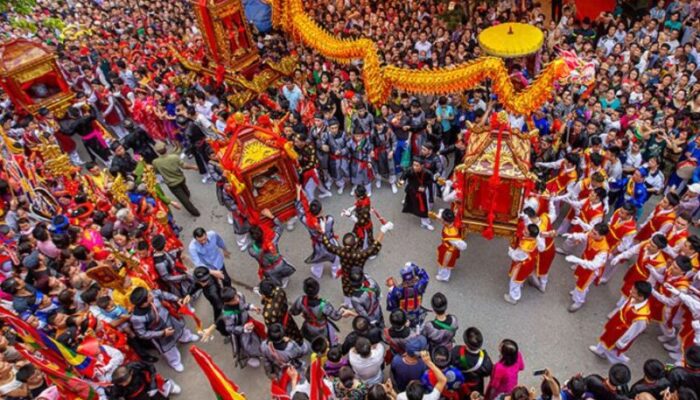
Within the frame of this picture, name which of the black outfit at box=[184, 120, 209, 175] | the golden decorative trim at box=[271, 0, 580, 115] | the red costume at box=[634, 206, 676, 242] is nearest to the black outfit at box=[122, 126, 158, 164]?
the black outfit at box=[184, 120, 209, 175]

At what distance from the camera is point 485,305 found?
6.99 m

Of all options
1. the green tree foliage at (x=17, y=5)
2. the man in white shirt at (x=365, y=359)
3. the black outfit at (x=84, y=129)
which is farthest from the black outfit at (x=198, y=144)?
the man in white shirt at (x=365, y=359)

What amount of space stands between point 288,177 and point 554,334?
432 centimetres

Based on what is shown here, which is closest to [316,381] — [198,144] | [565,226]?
[565,226]

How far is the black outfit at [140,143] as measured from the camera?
9531mm

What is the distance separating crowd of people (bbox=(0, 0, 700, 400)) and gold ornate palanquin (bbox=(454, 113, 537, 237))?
249mm

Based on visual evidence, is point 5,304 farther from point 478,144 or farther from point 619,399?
point 619,399

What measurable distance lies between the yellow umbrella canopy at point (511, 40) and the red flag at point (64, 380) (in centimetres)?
872

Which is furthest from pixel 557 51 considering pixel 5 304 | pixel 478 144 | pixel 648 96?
pixel 5 304

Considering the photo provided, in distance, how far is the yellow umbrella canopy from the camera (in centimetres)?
978

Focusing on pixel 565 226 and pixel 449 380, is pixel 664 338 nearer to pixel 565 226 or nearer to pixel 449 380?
pixel 565 226

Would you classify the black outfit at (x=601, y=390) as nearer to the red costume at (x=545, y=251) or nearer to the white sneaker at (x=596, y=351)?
A: the white sneaker at (x=596, y=351)

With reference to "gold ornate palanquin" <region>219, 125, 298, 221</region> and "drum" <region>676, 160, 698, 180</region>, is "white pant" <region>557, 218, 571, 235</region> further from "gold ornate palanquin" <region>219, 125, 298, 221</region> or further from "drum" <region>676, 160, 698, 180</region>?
"gold ornate palanquin" <region>219, 125, 298, 221</region>

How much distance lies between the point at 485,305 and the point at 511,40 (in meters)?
5.67
